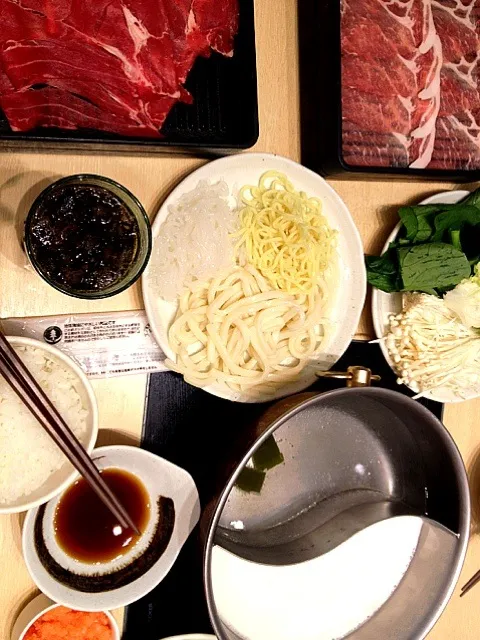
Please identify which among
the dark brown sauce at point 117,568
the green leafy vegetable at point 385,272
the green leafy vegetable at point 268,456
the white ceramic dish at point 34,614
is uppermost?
the green leafy vegetable at point 385,272

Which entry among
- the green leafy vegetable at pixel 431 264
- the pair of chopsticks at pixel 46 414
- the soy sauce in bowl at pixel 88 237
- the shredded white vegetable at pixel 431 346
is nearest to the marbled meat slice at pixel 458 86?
the green leafy vegetable at pixel 431 264

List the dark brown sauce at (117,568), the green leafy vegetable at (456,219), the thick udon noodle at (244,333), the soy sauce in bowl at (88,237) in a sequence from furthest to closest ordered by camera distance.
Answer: the green leafy vegetable at (456,219)
the thick udon noodle at (244,333)
the dark brown sauce at (117,568)
the soy sauce in bowl at (88,237)

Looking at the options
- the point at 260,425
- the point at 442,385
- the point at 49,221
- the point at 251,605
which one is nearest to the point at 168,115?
the point at 49,221

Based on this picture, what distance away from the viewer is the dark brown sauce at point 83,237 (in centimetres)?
158

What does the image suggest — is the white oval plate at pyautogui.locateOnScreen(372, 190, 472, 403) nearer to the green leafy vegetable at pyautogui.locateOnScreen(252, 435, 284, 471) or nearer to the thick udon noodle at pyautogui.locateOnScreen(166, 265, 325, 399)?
the thick udon noodle at pyautogui.locateOnScreen(166, 265, 325, 399)

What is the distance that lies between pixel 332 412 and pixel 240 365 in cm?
36

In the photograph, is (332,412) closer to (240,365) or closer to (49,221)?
(240,365)

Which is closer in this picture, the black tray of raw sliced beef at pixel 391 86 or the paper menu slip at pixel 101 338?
the paper menu slip at pixel 101 338

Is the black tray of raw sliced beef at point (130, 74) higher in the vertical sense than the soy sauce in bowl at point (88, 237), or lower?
higher

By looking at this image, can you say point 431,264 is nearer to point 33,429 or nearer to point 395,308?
point 395,308

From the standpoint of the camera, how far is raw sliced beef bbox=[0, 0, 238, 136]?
5.34 ft

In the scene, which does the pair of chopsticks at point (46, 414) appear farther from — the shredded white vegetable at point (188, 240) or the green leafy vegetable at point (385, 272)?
the green leafy vegetable at point (385, 272)

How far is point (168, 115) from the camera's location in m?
1.81

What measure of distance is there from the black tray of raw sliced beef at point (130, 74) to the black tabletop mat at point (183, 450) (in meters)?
0.77
